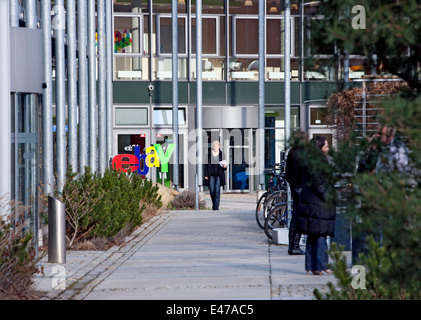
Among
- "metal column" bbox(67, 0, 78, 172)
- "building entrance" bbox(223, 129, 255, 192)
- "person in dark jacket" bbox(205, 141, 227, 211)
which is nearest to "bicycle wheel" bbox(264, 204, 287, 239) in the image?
"metal column" bbox(67, 0, 78, 172)

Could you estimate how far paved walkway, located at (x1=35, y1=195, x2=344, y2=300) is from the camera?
961cm

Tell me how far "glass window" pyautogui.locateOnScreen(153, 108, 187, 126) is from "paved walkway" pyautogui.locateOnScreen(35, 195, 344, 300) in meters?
16.8

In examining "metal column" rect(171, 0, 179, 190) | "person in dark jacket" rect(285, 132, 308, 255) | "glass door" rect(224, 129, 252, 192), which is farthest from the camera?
"glass door" rect(224, 129, 252, 192)

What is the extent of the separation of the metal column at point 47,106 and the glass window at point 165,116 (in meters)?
19.4

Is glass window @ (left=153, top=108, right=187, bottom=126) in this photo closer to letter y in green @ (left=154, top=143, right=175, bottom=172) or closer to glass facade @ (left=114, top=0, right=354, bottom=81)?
glass facade @ (left=114, top=0, right=354, bottom=81)

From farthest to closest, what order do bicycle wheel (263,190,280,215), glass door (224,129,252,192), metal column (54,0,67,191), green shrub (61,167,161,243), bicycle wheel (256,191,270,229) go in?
glass door (224,129,252,192) < bicycle wheel (256,191,270,229) < bicycle wheel (263,190,280,215) < metal column (54,0,67,191) < green shrub (61,167,161,243)

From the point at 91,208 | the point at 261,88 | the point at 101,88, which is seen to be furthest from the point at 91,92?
the point at 261,88

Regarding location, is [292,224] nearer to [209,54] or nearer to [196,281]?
[196,281]

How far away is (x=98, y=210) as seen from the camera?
563 inches

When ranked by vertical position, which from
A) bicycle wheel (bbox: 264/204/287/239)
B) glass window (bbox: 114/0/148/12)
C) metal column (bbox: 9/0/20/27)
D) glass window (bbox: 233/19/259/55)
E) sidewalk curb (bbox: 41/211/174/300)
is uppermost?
glass window (bbox: 114/0/148/12)

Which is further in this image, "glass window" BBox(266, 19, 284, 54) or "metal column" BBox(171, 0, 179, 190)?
"glass window" BBox(266, 19, 284, 54)

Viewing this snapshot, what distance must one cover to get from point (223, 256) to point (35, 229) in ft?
8.89
